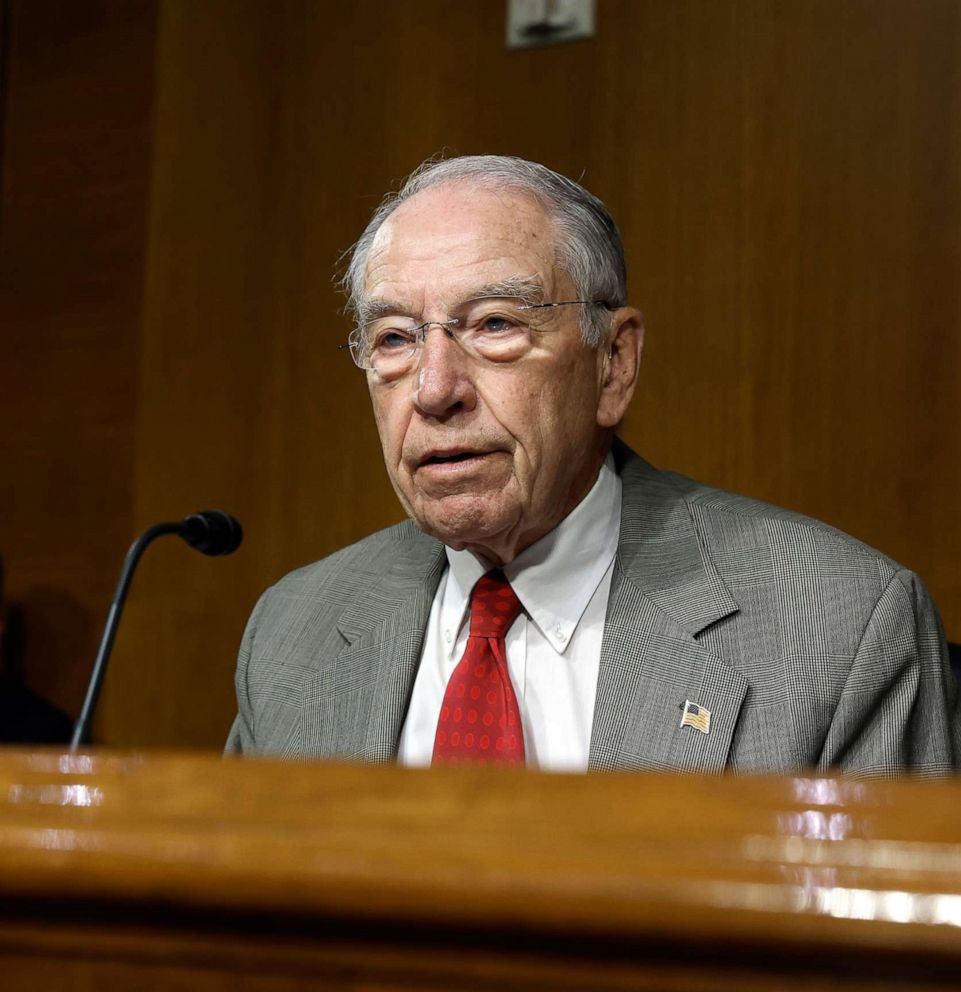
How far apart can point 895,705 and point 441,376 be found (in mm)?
697

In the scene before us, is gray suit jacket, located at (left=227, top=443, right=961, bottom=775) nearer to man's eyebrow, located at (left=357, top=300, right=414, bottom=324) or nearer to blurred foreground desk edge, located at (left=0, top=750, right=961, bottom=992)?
man's eyebrow, located at (left=357, top=300, right=414, bottom=324)

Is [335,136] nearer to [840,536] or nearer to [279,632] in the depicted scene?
[279,632]

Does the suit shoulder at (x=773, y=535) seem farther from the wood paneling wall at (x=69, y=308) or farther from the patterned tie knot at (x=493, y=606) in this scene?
the wood paneling wall at (x=69, y=308)

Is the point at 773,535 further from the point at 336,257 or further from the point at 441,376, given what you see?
the point at 336,257

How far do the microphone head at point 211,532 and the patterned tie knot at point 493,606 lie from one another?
44 cm

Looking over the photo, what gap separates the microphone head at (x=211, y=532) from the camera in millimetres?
2088

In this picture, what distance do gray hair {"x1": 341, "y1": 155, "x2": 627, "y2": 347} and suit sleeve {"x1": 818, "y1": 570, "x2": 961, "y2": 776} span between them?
22.6 inches

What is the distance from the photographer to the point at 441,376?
5.69ft

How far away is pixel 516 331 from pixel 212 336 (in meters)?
1.96

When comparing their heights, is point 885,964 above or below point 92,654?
above

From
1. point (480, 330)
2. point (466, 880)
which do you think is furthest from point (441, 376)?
point (466, 880)

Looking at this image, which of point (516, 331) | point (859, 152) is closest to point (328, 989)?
point (516, 331)

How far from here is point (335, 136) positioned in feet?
11.5

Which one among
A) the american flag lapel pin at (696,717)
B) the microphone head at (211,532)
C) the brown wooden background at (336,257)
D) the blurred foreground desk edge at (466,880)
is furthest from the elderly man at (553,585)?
the blurred foreground desk edge at (466,880)
